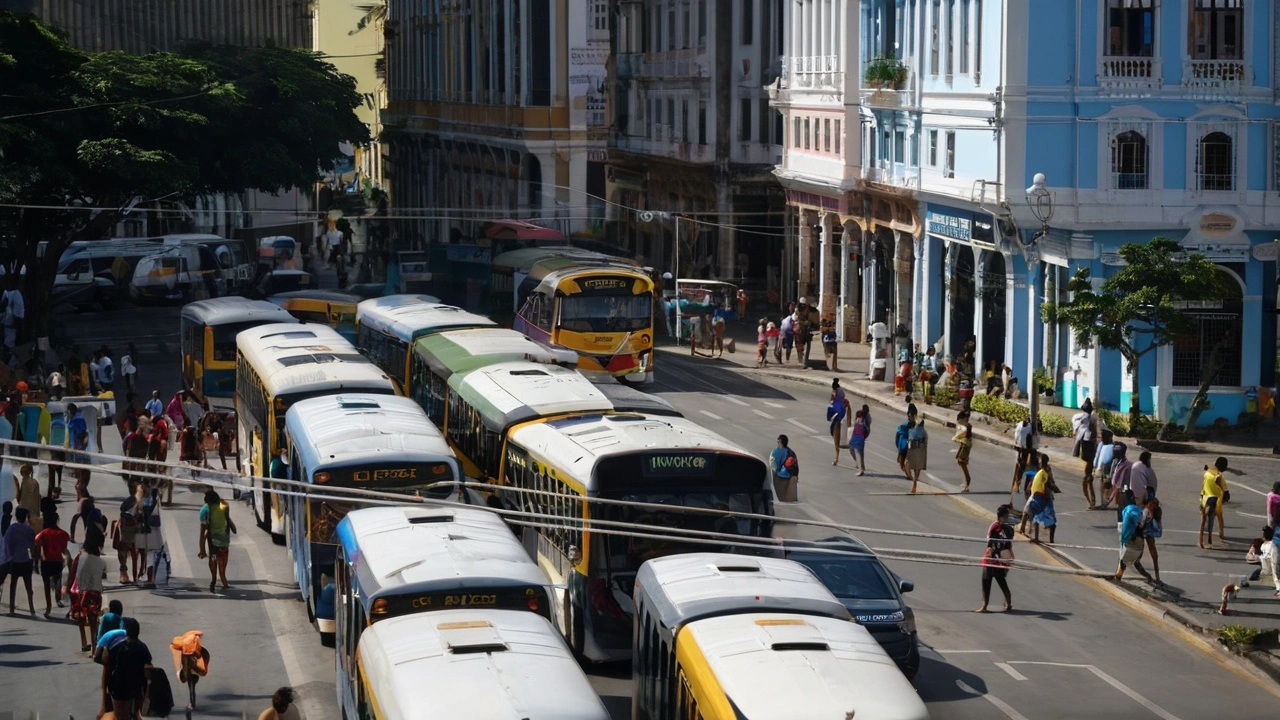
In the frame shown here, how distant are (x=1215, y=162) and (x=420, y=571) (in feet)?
92.9

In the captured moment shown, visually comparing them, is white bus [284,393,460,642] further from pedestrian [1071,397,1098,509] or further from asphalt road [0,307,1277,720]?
pedestrian [1071,397,1098,509]

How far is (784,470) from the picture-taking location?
29578mm

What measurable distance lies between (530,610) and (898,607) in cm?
498

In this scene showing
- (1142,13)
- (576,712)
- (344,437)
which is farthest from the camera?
(1142,13)

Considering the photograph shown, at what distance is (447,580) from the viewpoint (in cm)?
1619

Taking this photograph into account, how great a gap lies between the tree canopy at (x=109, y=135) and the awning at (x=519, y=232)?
21.7 ft

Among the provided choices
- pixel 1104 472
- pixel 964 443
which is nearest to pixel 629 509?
pixel 964 443

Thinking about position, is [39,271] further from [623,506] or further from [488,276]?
[623,506]

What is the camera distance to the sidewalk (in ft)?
80.1

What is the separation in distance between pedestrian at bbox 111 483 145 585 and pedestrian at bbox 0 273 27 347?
25.8 m

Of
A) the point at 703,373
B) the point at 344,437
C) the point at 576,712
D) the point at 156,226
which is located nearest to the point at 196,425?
the point at 344,437

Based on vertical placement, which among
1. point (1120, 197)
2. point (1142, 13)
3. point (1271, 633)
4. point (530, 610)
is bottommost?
point (1271, 633)

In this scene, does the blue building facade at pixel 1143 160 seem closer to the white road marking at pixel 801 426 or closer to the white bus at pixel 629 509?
the white road marking at pixel 801 426

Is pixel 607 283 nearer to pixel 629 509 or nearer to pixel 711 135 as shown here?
Result: pixel 629 509
